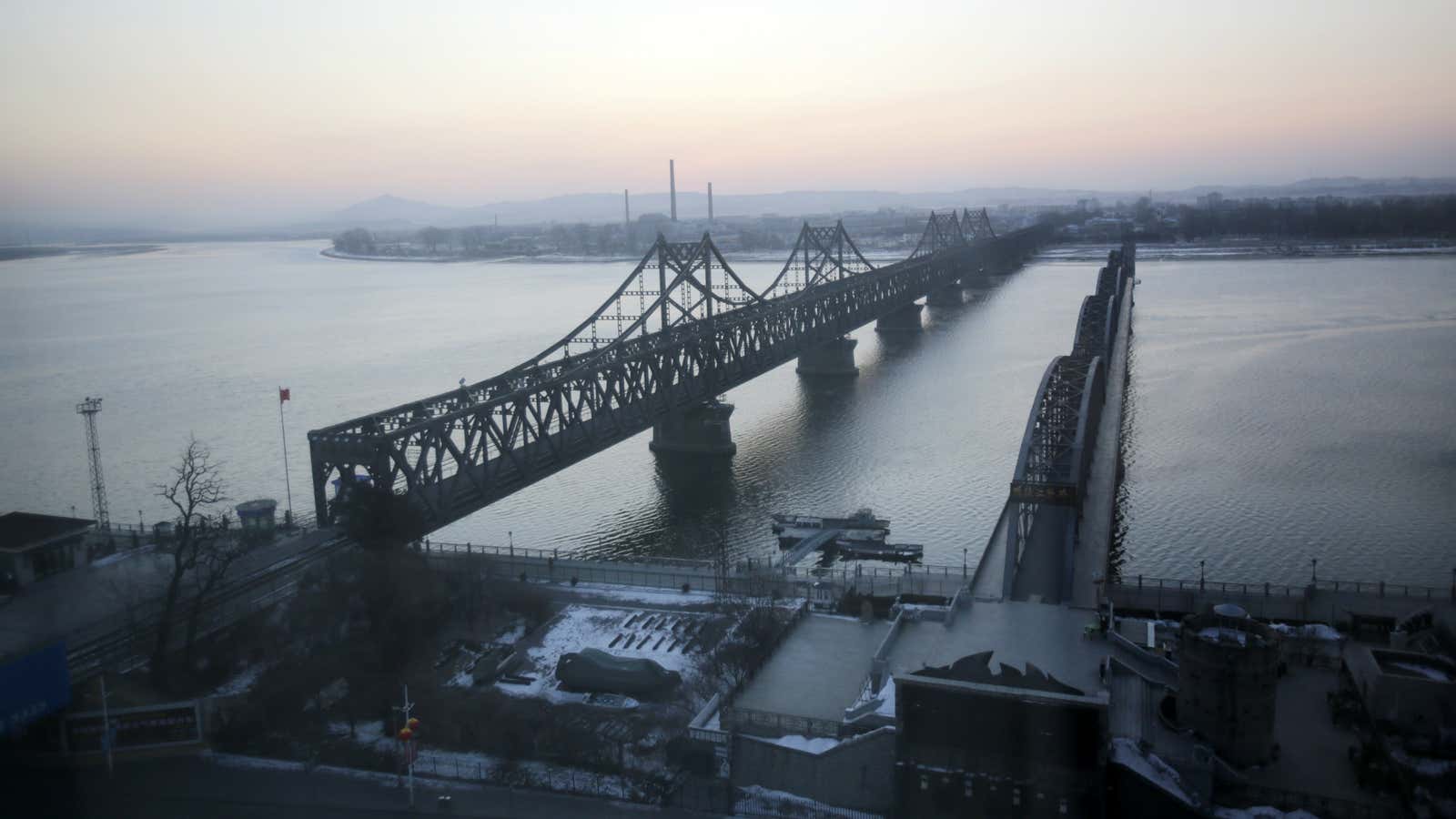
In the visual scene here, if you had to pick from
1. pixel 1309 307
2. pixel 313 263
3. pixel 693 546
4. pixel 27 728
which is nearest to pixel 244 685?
pixel 27 728

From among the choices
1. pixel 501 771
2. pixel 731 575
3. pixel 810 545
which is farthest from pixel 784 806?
pixel 810 545

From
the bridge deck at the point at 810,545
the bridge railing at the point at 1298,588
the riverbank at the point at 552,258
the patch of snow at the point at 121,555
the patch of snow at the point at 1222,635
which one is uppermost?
the riverbank at the point at 552,258

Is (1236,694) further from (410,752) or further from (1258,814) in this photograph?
(410,752)

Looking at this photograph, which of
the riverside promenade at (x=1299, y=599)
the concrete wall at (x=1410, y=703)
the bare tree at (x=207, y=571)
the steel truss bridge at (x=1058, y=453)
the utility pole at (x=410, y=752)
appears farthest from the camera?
the steel truss bridge at (x=1058, y=453)

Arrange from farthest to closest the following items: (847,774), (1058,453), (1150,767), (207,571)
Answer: (1058,453) → (207,571) → (847,774) → (1150,767)

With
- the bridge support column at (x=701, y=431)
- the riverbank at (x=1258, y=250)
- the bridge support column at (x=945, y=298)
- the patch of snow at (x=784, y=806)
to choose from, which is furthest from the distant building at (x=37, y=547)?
the riverbank at (x=1258, y=250)

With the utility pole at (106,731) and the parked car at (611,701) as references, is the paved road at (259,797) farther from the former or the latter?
the parked car at (611,701)

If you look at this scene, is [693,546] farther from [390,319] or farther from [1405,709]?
[390,319]
